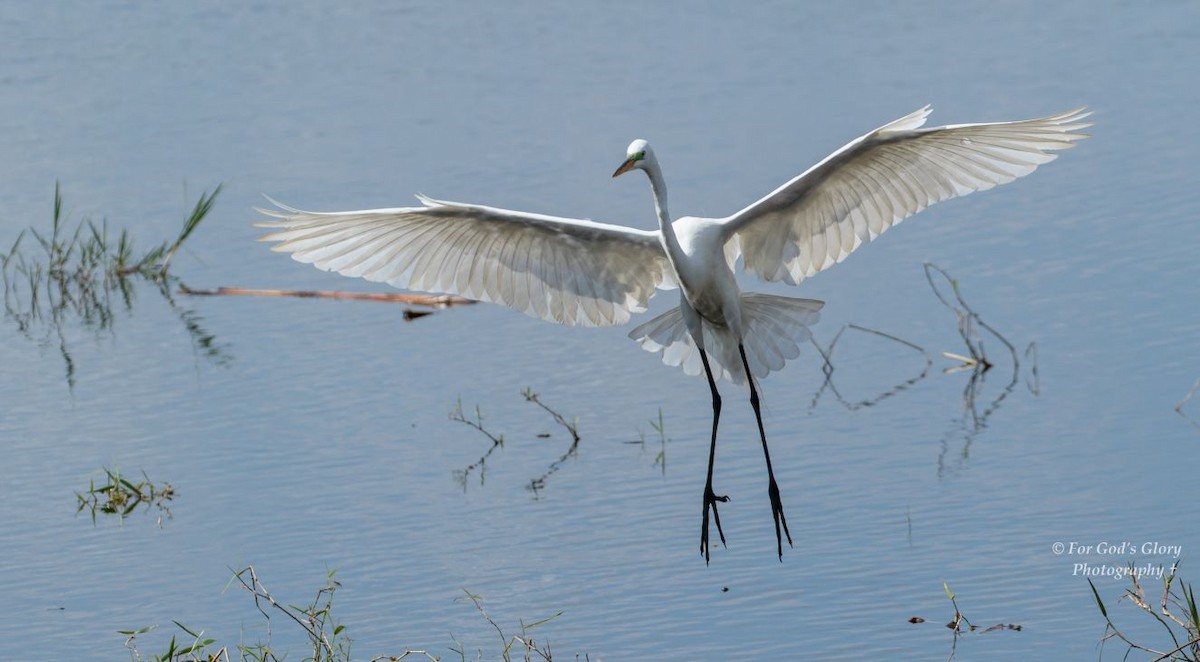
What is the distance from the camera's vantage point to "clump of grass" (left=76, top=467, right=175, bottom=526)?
8.16m

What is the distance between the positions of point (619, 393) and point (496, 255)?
2.03 metres

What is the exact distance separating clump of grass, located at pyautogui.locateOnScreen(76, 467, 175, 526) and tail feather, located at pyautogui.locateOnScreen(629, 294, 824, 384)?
2429mm

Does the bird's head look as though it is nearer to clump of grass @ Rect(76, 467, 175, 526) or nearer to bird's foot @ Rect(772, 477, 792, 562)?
bird's foot @ Rect(772, 477, 792, 562)

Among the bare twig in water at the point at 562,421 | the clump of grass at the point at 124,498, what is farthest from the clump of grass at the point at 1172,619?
the clump of grass at the point at 124,498

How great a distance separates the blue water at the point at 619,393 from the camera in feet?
22.4

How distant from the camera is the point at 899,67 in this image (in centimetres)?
1488

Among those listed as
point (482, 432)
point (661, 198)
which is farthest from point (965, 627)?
point (482, 432)

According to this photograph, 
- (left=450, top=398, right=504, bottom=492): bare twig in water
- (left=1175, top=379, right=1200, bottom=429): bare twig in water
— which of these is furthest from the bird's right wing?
(left=1175, top=379, right=1200, bottom=429): bare twig in water

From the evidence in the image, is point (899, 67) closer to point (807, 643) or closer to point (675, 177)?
point (675, 177)

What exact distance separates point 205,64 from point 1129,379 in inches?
454

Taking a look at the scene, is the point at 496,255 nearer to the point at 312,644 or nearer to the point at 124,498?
the point at 312,644

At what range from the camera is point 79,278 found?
39.0 ft

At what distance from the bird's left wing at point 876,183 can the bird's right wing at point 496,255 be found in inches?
17.0

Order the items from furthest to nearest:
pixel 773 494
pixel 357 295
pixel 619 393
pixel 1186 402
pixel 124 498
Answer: pixel 357 295
pixel 619 393
pixel 124 498
pixel 1186 402
pixel 773 494
